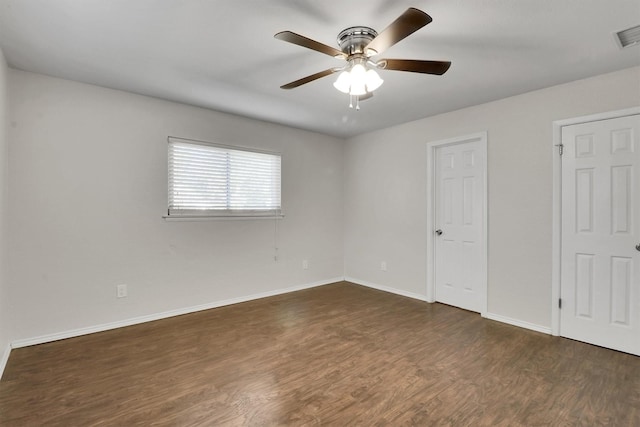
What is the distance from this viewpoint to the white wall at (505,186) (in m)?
3.02

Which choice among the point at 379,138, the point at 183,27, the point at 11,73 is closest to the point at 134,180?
the point at 11,73

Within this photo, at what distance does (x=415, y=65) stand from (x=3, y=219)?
3430mm

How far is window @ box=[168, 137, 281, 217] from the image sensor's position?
3629mm

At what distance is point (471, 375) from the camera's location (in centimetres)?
233

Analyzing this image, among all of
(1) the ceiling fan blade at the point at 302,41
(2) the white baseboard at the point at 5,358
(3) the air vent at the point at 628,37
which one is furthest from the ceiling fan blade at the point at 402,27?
(2) the white baseboard at the point at 5,358

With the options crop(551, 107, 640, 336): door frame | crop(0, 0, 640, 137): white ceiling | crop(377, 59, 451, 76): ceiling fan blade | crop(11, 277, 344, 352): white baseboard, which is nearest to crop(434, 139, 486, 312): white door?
crop(551, 107, 640, 336): door frame

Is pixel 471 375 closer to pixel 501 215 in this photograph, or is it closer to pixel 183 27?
pixel 501 215

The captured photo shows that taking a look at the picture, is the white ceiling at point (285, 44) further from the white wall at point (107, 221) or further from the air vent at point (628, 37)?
the white wall at point (107, 221)

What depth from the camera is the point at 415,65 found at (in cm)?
202

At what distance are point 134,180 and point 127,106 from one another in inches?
30.7

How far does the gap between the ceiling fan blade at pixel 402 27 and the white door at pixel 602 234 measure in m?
2.32

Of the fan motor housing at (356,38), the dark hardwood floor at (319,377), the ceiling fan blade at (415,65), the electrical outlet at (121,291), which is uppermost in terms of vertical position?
the fan motor housing at (356,38)

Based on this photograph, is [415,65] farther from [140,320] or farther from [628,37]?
[140,320]

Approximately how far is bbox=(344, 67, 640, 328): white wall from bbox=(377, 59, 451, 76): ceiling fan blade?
1.82 meters
